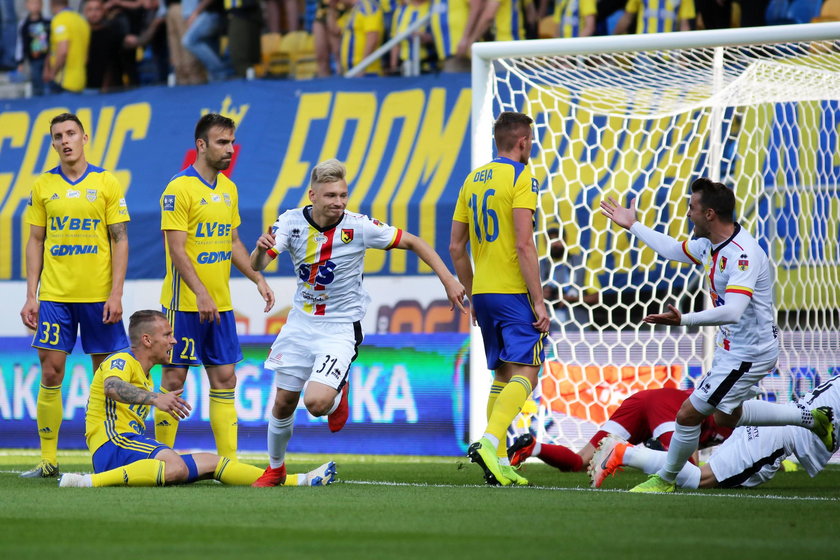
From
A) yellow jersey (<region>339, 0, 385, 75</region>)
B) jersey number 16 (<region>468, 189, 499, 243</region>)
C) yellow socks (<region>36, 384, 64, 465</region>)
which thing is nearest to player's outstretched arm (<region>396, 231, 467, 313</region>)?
jersey number 16 (<region>468, 189, 499, 243</region>)

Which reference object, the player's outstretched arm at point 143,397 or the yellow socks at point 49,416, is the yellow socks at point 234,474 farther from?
the yellow socks at point 49,416

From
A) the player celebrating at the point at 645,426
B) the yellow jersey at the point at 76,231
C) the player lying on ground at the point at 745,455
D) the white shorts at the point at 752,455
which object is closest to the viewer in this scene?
the player lying on ground at the point at 745,455

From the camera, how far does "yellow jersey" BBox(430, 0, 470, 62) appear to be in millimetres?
13586

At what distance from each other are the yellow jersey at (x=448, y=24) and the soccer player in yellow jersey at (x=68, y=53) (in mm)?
4542

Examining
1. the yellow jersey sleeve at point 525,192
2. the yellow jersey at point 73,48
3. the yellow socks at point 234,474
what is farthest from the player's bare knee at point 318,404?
the yellow jersey at point 73,48

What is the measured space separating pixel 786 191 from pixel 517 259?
11.8ft

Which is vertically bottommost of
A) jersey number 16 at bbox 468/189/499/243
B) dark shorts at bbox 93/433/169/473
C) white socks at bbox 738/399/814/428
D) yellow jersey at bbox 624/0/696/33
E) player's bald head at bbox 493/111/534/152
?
dark shorts at bbox 93/433/169/473

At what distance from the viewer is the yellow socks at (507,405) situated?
22.6 feet

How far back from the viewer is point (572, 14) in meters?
13.3

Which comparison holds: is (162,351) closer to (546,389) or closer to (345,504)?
(345,504)

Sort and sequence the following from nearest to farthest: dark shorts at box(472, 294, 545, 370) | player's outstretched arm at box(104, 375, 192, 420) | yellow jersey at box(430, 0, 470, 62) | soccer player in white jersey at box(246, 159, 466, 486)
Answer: player's outstretched arm at box(104, 375, 192, 420) < soccer player in white jersey at box(246, 159, 466, 486) < dark shorts at box(472, 294, 545, 370) < yellow jersey at box(430, 0, 470, 62)

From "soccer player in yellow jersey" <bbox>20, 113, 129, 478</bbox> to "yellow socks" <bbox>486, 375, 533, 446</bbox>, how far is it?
231cm

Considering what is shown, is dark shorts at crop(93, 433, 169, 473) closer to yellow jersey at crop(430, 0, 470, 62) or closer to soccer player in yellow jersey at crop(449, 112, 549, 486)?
soccer player in yellow jersey at crop(449, 112, 549, 486)

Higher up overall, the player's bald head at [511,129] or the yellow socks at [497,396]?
the player's bald head at [511,129]
